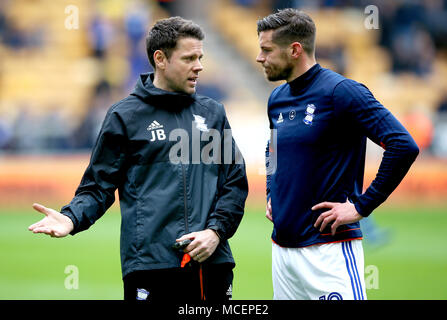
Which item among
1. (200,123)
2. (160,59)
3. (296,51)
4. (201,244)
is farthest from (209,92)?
(201,244)

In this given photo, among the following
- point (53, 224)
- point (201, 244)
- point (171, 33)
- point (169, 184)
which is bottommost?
point (201, 244)

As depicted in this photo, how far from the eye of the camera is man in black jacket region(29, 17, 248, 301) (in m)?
3.51

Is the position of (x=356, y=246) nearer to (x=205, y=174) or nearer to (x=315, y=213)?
(x=315, y=213)

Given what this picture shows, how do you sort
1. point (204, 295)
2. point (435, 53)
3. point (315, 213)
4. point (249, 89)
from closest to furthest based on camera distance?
point (204, 295)
point (315, 213)
point (249, 89)
point (435, 53)

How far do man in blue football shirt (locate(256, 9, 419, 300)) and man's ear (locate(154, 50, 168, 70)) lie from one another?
562mm

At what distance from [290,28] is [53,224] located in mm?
1647

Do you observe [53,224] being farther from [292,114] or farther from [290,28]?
[290,28]

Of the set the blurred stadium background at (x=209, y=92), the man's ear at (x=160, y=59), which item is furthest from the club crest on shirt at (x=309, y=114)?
the blurred stadium background at (x=209, y=92)

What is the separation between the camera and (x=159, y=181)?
11.7 ft

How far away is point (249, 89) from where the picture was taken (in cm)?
1853

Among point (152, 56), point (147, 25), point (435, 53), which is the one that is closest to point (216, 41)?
point (147, 25)

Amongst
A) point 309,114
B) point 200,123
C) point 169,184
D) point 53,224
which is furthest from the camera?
point 309,114

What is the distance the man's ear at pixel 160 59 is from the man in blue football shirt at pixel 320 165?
562mm

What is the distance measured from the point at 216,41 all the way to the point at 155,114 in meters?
16.8
